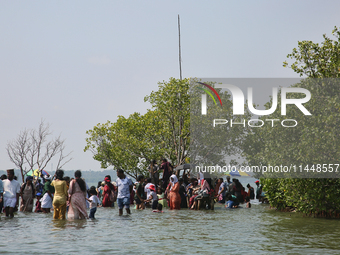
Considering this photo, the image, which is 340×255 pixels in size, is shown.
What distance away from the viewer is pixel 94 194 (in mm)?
16109

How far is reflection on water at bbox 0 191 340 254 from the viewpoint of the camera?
936cm

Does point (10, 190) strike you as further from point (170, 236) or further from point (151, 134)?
point (151, 134)

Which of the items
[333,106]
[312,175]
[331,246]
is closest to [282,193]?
[312,175]

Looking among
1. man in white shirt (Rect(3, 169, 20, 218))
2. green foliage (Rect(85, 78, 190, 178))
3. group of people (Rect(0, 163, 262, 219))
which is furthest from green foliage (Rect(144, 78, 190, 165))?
man in white shirt (Rect(3, 169, 20, 218))

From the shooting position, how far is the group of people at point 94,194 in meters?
15.1

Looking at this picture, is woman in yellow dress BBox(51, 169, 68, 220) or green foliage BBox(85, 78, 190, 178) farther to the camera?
green foliage BBox(85, 78, 190, 178)

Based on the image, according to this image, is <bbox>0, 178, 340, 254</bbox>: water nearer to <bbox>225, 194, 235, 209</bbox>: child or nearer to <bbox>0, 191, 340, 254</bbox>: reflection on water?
<bbox>0, 191, 340, 254</bbox>: reflection on water

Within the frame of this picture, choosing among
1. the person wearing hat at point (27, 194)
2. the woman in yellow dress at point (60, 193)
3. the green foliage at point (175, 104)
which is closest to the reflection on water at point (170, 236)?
the woman in yellow dress at point (60, 193)

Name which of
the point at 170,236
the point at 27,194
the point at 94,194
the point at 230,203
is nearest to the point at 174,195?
the point at 230,203

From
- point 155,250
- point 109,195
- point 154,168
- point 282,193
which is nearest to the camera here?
point 155,250

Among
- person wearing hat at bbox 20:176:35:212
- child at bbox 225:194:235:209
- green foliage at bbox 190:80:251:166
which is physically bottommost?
child at bbox 225:194:235:209

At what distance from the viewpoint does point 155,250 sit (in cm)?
922

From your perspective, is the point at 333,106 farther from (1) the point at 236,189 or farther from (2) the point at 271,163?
(1) the point at 236,189

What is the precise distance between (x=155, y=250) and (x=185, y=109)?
27399 millimetres
